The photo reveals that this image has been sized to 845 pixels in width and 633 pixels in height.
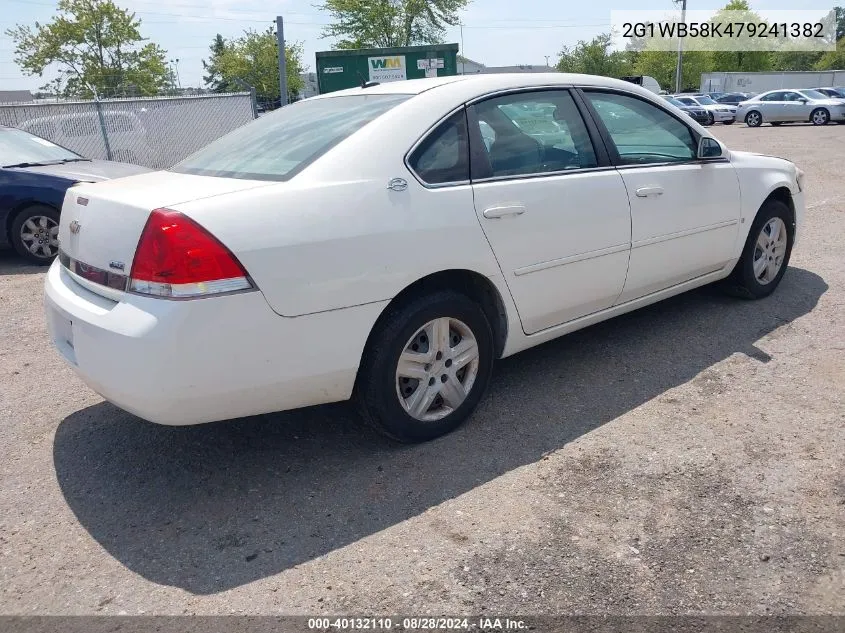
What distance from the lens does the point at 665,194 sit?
13.6 feet

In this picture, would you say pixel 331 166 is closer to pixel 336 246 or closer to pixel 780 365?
pixel 336 246

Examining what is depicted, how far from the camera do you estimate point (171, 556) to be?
104 inches

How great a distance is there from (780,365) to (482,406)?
5.83 feet

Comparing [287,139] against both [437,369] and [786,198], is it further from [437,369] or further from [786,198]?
[786,198]

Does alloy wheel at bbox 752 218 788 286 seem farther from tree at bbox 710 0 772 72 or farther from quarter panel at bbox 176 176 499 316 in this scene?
tree at bbox 710 0 772 72

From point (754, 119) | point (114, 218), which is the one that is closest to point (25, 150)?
point (114, 218)

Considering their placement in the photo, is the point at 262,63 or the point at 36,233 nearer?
the point at 36,233

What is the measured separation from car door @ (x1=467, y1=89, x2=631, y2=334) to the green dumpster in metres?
19.6

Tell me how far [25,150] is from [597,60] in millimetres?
63151

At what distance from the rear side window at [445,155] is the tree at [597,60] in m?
63.9

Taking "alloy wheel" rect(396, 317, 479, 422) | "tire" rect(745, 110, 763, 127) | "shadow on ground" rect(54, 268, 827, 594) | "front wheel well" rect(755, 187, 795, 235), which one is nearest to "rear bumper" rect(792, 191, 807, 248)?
"front wheel well" rect(755, 187, 795, 235)

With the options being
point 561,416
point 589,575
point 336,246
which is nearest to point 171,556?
point 336,246

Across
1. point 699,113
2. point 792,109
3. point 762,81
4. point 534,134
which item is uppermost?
point 762,81

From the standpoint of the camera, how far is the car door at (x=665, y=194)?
4.03 metres
